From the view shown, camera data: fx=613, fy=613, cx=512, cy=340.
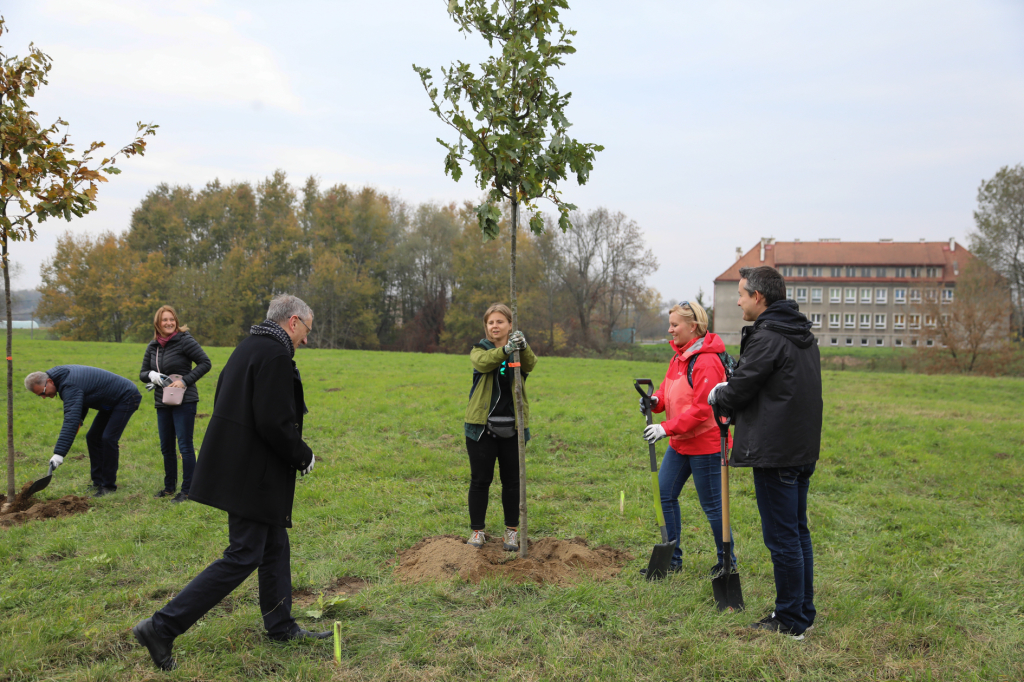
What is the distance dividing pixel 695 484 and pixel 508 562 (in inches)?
64.0

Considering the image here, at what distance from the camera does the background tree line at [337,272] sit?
41.3 metres

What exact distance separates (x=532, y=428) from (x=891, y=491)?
18.8 feet

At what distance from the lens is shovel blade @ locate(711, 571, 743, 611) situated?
14.0 feet

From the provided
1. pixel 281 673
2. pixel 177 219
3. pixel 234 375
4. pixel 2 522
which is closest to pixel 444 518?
pixel 281 673

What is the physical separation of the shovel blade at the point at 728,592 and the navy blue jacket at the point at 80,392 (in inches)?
262

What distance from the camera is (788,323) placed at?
376 cm

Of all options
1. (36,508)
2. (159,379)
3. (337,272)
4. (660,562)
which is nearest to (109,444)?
(36,508)

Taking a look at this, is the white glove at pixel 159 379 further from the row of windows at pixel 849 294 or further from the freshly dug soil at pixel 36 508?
the row of windows at pixel 849 294

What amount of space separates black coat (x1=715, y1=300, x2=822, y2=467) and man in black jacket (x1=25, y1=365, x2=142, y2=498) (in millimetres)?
6927

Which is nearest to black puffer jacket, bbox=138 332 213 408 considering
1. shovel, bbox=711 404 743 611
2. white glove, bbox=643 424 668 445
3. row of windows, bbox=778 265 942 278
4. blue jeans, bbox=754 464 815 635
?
white glove, bbox=643 424 668 445

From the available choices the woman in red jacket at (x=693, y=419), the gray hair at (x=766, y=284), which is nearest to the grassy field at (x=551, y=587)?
the woman in red jacket at (x=693, y=419)

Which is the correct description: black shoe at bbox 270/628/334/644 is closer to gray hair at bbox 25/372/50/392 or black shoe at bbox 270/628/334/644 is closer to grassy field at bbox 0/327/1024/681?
grassy field at bbox 0/327/1024/681

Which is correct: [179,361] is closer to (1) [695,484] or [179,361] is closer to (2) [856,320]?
(1) [695,484]

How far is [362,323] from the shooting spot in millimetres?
44438
